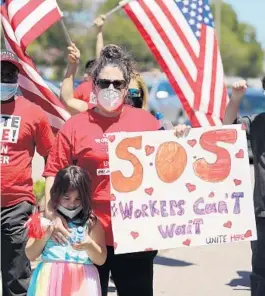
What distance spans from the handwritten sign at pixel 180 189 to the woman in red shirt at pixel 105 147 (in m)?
0.08

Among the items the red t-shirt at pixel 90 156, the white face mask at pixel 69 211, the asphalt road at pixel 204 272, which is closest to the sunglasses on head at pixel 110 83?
the red t-shirt at pixel 90 156

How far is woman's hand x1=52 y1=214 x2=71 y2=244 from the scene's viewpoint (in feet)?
15.6

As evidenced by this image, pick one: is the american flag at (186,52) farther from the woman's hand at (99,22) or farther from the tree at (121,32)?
the tree at (121,32)

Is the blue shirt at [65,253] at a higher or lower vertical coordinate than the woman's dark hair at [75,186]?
lower

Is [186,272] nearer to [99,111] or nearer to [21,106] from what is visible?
[21,106]

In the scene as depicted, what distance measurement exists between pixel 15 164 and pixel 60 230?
1.05m

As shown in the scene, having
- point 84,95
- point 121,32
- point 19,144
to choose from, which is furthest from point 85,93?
point 121,32

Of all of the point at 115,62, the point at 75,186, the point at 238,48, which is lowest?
the point at 75,186

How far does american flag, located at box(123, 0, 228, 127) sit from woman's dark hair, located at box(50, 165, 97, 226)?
3.06 m

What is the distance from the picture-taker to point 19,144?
570 centimetres

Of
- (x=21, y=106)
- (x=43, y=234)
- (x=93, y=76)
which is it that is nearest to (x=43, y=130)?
(x=21, y=106)

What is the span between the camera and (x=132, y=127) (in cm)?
498

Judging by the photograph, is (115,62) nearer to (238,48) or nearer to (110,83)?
(110,83)

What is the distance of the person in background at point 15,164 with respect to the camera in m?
5.68
